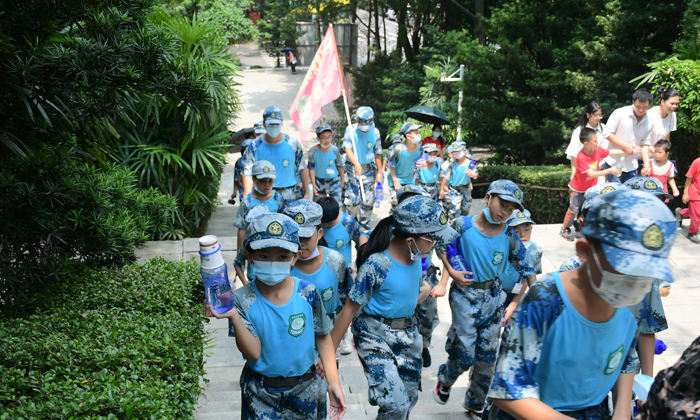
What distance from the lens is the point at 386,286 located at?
155 inches

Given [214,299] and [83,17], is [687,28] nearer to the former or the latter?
[83,17]

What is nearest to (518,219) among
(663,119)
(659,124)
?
(659,124)

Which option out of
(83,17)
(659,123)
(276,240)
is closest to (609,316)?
(276,240)

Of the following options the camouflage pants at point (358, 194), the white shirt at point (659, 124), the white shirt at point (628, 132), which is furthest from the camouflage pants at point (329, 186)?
the white shirt at point (659, 124)

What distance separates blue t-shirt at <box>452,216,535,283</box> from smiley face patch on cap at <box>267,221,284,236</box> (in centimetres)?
200

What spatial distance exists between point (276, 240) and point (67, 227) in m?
3.31

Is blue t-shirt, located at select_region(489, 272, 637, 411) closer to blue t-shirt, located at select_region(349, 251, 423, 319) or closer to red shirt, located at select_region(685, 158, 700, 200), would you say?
blue t-shirt, located at select_region(349, 251, 423, 319)

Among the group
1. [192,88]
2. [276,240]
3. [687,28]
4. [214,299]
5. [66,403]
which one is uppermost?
[687,28]

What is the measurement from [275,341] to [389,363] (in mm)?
988

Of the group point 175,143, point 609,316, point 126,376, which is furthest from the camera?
point 175,143

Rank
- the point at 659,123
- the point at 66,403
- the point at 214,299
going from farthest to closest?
the point at 659,123 < the point at 66,403 < the point at 214,299

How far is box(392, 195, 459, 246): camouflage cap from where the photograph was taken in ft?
12.6

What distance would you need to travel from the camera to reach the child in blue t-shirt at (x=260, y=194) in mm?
6039

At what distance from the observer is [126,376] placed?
3.55m
